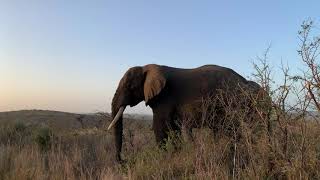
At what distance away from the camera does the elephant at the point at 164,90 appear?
38.6 ft

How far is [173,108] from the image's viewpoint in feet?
39.2

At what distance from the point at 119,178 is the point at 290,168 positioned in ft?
8.91

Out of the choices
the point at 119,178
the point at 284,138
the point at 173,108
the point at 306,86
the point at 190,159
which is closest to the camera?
the point at 306,86

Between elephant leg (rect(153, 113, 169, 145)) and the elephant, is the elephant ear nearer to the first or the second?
the elephant

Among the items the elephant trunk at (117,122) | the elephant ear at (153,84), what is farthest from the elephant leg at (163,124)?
the elephant trunk at (117,122)

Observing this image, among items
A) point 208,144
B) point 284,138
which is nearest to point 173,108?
point 208,144

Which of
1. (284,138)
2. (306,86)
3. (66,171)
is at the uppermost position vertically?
(306,86)

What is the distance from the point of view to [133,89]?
1240 cm

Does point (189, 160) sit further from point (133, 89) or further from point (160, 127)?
point (133, 89)

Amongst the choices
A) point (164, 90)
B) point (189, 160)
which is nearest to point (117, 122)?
point (164, 90)

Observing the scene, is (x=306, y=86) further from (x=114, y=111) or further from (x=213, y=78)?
(x=114, y=111)

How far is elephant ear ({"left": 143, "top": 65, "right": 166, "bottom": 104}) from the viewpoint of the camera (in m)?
11.9

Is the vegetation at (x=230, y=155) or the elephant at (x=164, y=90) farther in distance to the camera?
the elephant at (x=164, y=90)

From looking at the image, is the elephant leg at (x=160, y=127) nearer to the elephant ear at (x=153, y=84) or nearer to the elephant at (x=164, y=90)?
the elephant at (x=164, y=90)
